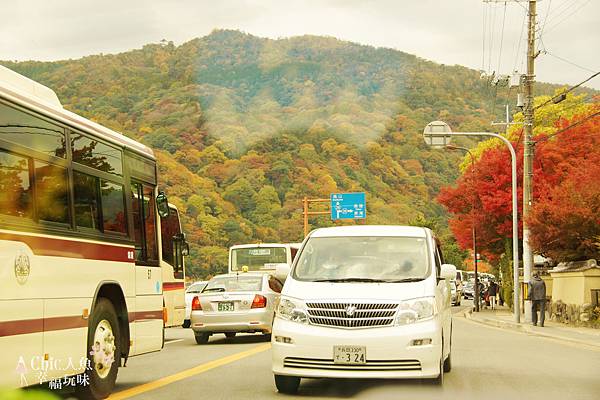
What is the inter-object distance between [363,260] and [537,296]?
1979cm

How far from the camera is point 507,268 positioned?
52.4 m

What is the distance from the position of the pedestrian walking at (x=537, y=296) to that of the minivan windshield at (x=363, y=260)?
18932 mm

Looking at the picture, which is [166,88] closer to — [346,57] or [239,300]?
[346,57]

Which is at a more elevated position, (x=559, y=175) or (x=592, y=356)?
(x=559, y=175)

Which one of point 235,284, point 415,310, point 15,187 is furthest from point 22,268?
point 235,284

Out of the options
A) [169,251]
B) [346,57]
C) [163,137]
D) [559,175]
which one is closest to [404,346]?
[169,251]

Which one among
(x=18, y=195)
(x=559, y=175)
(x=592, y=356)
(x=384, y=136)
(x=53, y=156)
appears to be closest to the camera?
(x=18, y=195)

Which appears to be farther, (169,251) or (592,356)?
(169,251)

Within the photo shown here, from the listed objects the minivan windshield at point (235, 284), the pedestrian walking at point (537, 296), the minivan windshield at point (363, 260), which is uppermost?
the minivan windshield at point (363, 260)

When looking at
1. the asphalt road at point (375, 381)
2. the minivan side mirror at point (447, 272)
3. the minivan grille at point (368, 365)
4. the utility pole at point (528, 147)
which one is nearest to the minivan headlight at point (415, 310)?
the minivan grille at point (368, 365)

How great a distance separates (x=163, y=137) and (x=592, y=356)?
223 ft

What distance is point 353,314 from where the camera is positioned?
9867 millimetres

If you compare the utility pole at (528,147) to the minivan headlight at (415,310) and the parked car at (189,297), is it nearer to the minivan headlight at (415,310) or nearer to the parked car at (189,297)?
the parked car at (189,297)

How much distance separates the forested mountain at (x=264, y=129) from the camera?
74.7 metres
